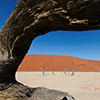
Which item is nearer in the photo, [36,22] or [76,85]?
[36,22]

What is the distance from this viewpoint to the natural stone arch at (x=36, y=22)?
2604mm

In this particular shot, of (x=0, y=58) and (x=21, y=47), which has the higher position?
(x=21, y=47)

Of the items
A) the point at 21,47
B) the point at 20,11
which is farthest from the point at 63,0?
the point at 21,47

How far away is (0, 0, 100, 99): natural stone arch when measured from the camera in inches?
103

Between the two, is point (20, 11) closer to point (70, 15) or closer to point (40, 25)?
point (40, 25)

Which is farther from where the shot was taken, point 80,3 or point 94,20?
point 94,20

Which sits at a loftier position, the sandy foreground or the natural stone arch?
the natural stone arch

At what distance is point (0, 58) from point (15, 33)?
109 cm

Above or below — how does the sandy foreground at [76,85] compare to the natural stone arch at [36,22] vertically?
below

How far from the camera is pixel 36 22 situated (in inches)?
128

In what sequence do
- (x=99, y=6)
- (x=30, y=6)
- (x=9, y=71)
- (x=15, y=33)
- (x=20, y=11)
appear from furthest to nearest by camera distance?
(x=9, y=71) < (x=15, y=33) < (x=20, y=11) < (x=30, y=6) < (x=99, y=6)

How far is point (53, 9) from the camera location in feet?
9.32

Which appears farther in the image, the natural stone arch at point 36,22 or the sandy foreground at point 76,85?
the sandy foreground at point 76,85

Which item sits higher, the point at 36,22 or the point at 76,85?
the point at 36,22
